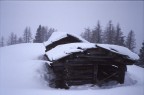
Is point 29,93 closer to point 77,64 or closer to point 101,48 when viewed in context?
point 77,64

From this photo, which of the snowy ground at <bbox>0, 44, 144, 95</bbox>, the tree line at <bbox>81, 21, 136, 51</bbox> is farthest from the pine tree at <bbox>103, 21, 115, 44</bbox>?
the snowy ground at <bbox>0, 44, 144, 95</bbox>

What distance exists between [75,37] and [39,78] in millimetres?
7027

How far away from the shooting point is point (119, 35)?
59.3 meters

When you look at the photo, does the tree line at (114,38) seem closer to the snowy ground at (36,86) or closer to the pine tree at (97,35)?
the pine tree at (97,35)

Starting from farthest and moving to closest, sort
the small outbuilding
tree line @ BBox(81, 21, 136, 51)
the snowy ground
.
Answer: tree line @ BBox(81, 21, 136, 51) < the small outbuilding < the snowy ground

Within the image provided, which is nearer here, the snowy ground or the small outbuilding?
the snowy ground

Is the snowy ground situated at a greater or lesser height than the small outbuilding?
lesser

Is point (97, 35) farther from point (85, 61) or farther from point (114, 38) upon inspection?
point (85, 61)

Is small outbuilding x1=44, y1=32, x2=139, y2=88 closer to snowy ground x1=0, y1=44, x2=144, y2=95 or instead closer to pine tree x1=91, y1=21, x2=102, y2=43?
snowy ground x1=0, y1=44, x2=144, y2=95

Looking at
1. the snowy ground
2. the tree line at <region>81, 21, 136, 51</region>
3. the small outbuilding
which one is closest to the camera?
the snowy ground

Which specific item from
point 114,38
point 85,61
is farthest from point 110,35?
point 85,61

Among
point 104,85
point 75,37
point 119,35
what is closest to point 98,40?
point 119,35

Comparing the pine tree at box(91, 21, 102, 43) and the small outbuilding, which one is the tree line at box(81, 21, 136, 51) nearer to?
the pine tree at box(91, 21, 102, 43)

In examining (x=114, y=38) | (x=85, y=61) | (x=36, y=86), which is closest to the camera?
(x=36, y=86)
